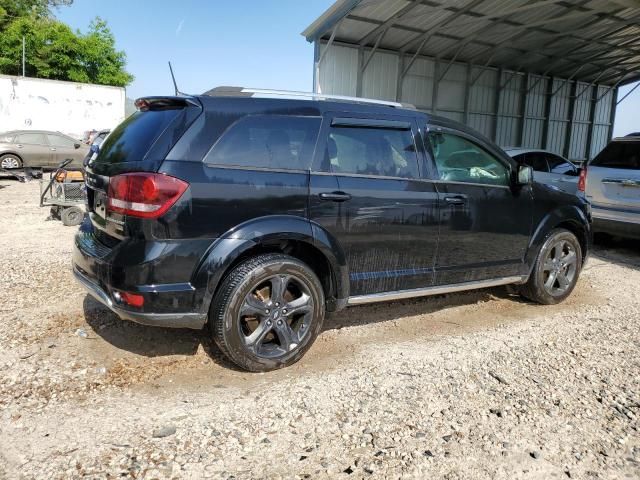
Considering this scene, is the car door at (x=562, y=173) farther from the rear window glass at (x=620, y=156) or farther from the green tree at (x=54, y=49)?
the green tree at (x=54, y=49)

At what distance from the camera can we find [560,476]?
8.52 feet

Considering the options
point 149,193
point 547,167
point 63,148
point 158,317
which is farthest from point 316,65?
point 158,317

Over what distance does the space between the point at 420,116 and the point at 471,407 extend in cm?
229

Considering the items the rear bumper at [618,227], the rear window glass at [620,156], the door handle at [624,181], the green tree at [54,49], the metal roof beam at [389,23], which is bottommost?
the rear bumper at [618,227]

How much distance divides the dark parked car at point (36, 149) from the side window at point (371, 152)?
49.5 ft

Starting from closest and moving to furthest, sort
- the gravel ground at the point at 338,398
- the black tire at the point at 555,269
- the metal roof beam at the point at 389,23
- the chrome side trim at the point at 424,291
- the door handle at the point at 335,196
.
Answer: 1. the gravel ground at the point at 338,398
2. the door handle at the point at 335,196
3. the chrome side trim at the point at 424,291
4. the black tire at the point at 555,269
5. the metal roof beam at the point at 389,23

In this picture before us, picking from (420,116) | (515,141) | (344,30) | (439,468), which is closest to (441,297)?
(420,116)

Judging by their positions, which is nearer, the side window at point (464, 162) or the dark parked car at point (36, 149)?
the side window at point (464, 162)

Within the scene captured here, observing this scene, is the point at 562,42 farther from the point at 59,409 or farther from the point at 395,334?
the point at 59,409

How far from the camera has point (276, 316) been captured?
3.56 m

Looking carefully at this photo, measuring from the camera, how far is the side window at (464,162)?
4320mm

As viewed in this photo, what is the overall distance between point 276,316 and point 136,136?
151 cm

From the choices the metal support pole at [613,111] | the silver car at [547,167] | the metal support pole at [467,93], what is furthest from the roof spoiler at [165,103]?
the metal support pole at [613,111]

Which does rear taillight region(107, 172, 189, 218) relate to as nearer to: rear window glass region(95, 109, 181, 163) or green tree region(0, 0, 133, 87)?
rear window glass region(95, 109, 181, 163)
